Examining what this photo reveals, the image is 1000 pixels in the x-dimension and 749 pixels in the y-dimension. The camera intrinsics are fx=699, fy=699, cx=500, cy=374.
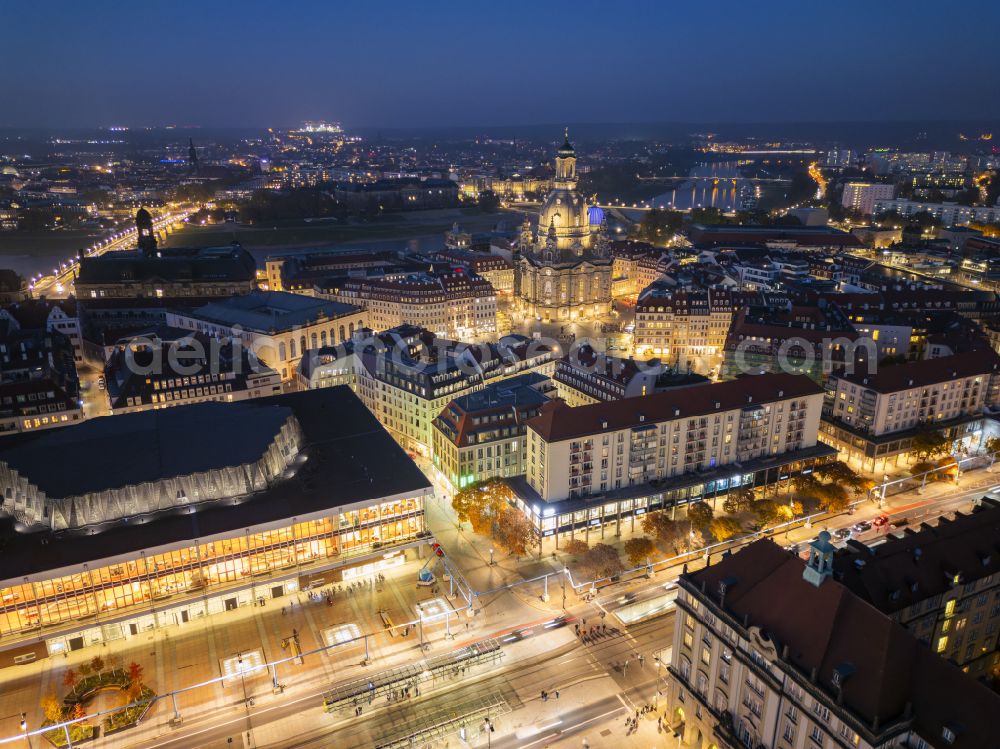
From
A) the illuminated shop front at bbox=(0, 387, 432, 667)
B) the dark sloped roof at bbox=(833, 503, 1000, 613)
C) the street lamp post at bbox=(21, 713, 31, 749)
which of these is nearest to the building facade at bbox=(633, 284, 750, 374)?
the illuminated shop front at bbox=(0, 387, 432, 667)

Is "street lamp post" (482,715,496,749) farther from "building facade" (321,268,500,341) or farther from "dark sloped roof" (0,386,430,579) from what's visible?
"building facade" (321,268,500,341)

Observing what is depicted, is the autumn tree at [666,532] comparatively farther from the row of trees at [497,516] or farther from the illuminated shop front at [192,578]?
the illuminated shop front at [192,578]

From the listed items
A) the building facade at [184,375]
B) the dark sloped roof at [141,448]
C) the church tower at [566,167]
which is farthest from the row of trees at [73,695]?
the church tower at [566,167]

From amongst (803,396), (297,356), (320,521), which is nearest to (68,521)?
(320,521)

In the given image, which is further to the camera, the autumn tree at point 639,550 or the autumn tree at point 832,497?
the autumn tree at point 832,497

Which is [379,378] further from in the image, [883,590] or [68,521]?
[883,590]

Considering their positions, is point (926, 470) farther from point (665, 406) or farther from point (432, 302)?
point (432, 302)
